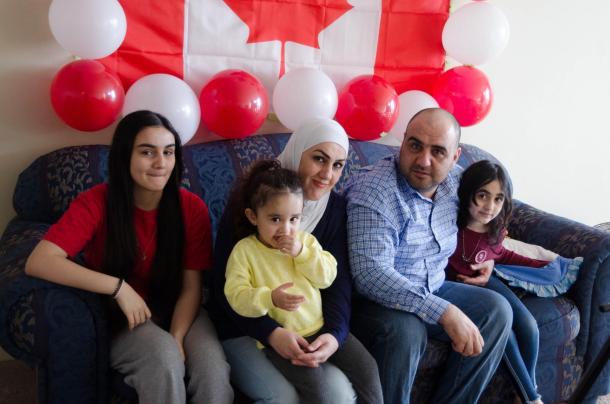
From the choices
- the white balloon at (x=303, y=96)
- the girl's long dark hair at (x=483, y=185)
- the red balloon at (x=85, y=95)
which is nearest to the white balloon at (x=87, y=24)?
the red balloon at (x=85, y=95)

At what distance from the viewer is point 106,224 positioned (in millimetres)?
1588

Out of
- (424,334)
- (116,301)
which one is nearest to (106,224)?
(116,301)

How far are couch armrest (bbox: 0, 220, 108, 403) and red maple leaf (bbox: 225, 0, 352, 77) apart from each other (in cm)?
140

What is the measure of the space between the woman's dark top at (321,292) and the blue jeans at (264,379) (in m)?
0.05

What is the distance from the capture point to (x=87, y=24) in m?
1.91

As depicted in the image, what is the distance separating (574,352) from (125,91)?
205 cm

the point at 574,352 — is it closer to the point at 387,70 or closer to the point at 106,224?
the point at 387,70

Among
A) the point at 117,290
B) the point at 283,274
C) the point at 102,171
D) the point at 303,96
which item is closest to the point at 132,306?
the point at 117,290

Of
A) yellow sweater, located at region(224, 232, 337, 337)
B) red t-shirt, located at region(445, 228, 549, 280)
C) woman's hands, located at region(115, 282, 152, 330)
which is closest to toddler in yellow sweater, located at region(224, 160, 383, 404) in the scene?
yellow sweater, located at region(224, 232, 337, 337)

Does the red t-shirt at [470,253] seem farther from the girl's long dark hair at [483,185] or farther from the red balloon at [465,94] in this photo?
the red balloon at [465,94]

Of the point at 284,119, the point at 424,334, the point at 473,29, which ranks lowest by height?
the point at 424,334

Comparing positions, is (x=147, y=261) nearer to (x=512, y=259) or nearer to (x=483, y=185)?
(x=483, y=185)

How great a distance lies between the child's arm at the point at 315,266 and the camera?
4.96 ft

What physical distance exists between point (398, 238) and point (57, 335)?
1067 mm
